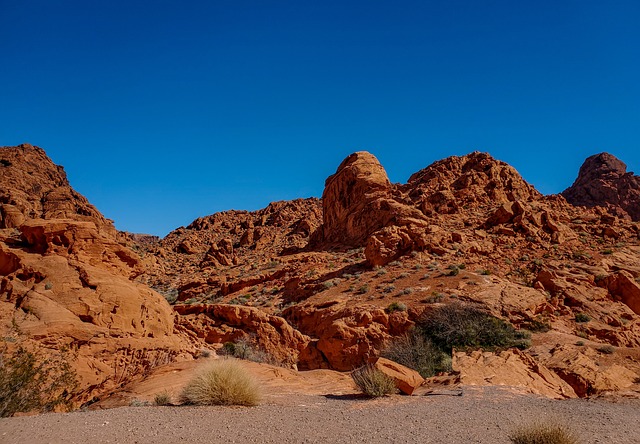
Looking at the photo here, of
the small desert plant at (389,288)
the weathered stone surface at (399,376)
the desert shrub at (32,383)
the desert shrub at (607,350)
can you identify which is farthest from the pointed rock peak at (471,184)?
the desert shrub at (32,383)

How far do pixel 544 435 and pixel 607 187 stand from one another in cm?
8468

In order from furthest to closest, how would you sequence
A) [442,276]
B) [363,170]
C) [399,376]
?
[363,170] → [442,276] → [399,376]

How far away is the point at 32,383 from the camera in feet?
26.6

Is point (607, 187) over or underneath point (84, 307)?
over

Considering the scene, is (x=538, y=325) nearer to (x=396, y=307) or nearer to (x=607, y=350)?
(x=607, y=350)

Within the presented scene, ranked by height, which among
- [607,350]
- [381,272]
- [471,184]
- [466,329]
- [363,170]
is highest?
[363,170]

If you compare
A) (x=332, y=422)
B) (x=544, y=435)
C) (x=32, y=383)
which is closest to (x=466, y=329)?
(x=332, y=422)

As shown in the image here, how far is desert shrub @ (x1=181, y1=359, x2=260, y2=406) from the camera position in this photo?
8250mm

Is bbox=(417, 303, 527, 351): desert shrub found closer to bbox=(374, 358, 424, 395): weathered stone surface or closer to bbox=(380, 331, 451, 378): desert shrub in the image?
bbox=(380, 331, 451, 378): desert shrub

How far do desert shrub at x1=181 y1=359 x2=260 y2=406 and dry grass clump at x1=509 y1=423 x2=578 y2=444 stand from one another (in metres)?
4.84

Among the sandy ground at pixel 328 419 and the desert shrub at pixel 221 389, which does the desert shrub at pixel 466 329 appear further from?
the desert shrub at pixel 221 389

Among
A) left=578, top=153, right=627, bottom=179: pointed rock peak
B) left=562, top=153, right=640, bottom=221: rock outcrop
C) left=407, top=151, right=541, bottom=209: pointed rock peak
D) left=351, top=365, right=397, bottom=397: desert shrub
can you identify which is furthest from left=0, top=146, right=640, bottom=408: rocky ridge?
left=578, top=153, right=627, bottom=179: pointed rock peak

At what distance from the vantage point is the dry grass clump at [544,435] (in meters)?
5.69

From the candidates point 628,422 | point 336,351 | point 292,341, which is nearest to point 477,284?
point 336,351
